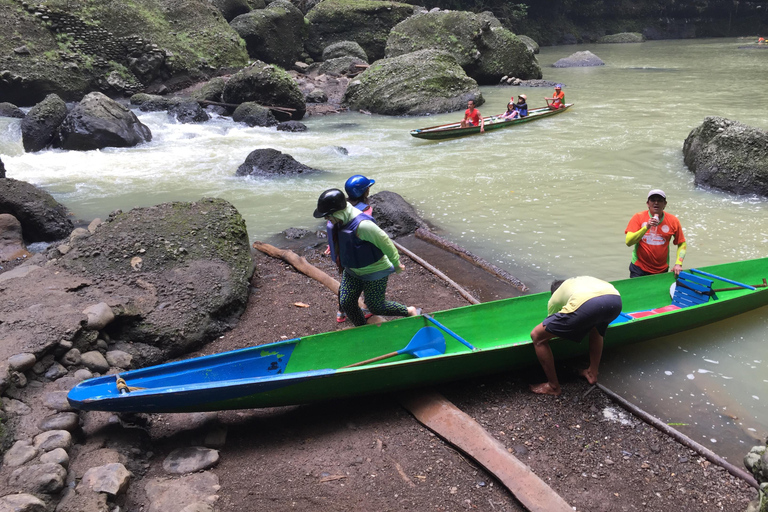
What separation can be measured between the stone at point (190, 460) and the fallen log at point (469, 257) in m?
4.10

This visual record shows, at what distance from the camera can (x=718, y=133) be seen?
10648 millimetres

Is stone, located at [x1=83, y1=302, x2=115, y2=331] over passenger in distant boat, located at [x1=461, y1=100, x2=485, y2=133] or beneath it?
beneath

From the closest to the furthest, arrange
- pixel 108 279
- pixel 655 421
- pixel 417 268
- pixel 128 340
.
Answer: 1. pixel 655 421
2. pixel 128 340
3. pixel 108 279
4. pixel 417 268

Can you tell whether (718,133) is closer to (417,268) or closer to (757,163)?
(757,163)

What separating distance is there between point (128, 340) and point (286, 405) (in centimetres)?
193

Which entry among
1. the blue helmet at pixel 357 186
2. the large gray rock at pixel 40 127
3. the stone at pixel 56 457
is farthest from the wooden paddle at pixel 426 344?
the large gray rock at pixel 40 127

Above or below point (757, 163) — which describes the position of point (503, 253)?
below

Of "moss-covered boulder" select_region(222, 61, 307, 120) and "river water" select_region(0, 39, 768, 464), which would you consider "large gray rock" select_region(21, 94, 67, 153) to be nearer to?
"river water" select_region(0, 39, 768, 464)

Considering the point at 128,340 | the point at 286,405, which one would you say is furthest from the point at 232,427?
the point at 128,340

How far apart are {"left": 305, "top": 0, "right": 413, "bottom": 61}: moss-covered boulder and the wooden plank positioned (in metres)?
26.4

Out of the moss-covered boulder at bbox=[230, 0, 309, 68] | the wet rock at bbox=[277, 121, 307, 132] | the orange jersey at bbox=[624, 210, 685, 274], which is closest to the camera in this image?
the orange jersey at bbox=[624, 210, 685, 274]

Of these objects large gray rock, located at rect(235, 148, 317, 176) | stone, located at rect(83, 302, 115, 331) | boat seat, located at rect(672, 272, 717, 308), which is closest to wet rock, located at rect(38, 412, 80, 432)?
stone, located at rect(83, 302, 115, 331)

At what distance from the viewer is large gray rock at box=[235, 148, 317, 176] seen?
1195 cm

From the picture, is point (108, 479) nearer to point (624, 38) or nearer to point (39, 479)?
point (39, 479)
